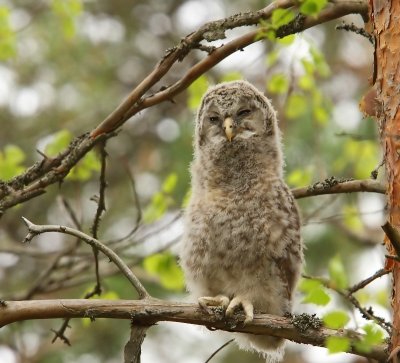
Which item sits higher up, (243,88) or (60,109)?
(60,109)

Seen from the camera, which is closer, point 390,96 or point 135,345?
point 135,345

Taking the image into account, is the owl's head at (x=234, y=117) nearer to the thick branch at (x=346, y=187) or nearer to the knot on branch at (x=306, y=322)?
the thick branch at (x=346, y=187)

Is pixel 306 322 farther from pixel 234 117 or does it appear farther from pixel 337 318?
pixel 234 117

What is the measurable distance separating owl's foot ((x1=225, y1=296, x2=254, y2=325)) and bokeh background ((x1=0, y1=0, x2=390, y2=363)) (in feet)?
4.47

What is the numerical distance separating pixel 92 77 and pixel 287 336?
482 cm

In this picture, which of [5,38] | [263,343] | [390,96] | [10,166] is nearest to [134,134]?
[5,38]

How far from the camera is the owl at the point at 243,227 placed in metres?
3.04

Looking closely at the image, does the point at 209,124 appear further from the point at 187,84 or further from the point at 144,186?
the point at 144,186

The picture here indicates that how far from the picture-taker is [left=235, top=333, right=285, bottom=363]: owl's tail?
3234mm

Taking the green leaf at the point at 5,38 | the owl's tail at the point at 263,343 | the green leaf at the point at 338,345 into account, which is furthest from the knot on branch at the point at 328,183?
the green leaf at the point at 5,38

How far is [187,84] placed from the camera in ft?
9.66

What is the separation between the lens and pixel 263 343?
3.26 meters

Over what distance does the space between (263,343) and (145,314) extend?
3.68 feet

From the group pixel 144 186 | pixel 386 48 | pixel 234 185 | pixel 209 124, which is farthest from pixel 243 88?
pixel 144 186
